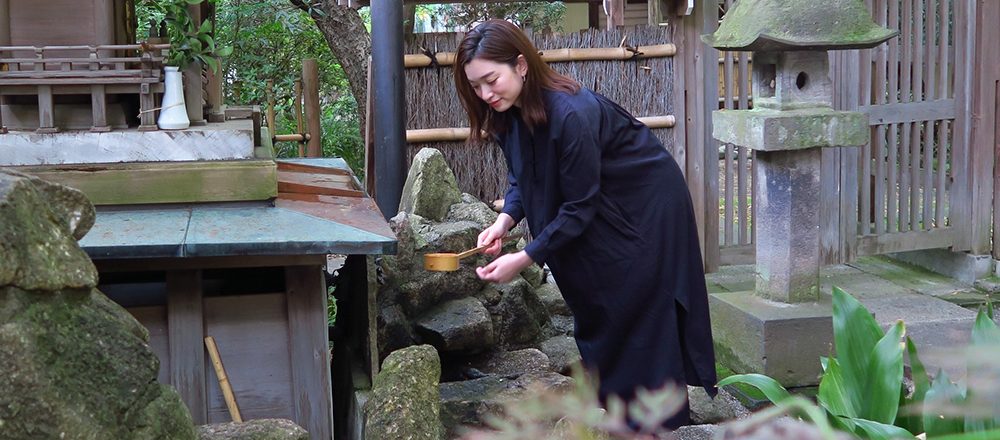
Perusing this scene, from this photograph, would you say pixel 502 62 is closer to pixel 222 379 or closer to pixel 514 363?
pixel 222 379

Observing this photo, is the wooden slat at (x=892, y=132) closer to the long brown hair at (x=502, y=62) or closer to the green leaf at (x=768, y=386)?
the long brown hair at (x=502, y=62)

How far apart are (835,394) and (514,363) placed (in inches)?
70.9

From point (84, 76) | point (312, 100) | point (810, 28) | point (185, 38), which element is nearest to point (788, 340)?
point (810, 28)

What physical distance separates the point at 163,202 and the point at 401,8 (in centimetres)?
257

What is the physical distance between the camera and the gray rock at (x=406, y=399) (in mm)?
3143

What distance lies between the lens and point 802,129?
4945 millimetres

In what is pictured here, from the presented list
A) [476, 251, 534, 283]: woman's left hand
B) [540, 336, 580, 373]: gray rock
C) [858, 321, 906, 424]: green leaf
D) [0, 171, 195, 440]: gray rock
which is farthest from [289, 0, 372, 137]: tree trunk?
[0, 171, 195, 440]: gray rock

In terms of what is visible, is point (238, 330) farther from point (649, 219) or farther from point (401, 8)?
point (401, 8)

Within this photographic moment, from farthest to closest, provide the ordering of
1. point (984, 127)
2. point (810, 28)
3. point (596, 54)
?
point (984, 127) < point (596, 54) < point (810, 28)

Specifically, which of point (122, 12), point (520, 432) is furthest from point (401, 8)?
point (520, 432)

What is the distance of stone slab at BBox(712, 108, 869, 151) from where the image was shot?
4922 mm

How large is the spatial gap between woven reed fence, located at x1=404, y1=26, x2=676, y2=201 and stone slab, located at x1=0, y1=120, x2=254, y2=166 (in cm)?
285

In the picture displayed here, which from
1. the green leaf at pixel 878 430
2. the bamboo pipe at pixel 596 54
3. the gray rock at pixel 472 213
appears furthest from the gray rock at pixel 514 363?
the bamboo pipe at pixel 596 54

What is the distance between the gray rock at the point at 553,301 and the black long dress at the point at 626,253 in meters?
1.70
